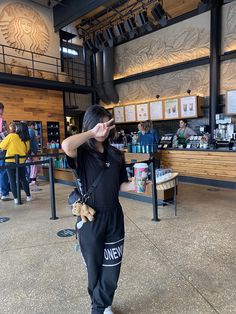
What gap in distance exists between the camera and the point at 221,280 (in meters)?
2.21

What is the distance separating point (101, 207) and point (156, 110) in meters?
8.19

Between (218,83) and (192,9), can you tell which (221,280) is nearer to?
(218,83)

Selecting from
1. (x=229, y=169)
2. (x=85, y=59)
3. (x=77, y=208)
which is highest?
(x=85, y=59)

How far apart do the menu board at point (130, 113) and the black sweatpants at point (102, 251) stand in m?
8.83

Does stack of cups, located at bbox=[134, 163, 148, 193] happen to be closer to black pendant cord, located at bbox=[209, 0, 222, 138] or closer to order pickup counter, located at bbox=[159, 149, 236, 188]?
order pickup counter, located at bbox=[159, 149, 236, 188]

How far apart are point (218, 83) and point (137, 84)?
3564 millimetres

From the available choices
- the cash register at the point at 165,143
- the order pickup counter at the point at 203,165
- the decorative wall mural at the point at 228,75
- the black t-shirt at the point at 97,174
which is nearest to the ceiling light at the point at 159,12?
the decorative wall mural at the point at 228,75

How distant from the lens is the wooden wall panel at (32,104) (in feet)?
28.8

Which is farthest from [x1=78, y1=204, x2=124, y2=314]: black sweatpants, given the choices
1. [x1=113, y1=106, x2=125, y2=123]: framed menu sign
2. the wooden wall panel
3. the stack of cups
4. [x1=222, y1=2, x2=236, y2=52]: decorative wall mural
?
[x1=113, y1=106, x2=125, y2=123]: framed menu sign

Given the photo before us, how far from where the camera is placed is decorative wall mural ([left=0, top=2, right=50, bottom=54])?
8.79 meters

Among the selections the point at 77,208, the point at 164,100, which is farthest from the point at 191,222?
the point at 164,100

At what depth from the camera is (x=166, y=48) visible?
905cm

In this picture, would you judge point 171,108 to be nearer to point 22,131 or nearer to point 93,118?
Result: point 22,131

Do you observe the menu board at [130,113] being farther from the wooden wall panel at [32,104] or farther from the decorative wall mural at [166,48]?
the wooden wall panel at [32,104]
